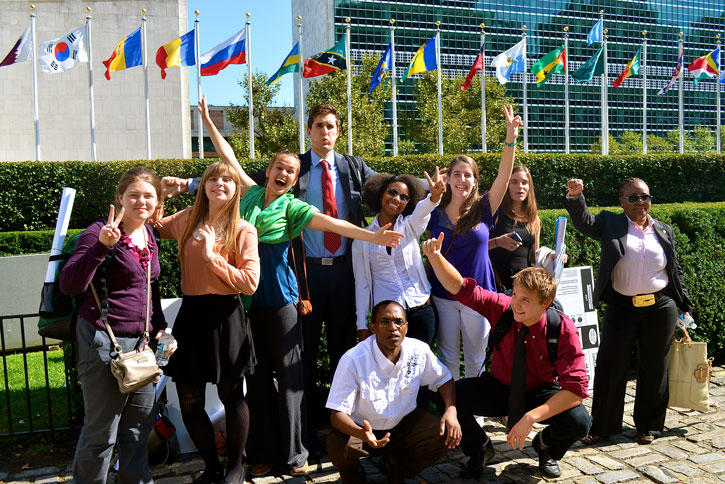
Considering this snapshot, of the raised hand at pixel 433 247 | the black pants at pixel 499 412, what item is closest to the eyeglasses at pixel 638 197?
the black pants at pixel 499 412

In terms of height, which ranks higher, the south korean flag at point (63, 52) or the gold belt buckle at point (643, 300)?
the south korean flag at point (63, 52)

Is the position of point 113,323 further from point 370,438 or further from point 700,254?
point 700,254

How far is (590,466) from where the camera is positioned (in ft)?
14.4

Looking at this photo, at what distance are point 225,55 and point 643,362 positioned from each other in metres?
14.5

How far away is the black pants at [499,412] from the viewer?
4074mm

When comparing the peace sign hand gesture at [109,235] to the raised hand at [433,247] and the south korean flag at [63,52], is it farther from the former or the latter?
the south korean flag at [63,52]

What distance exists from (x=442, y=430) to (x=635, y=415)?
2.07m

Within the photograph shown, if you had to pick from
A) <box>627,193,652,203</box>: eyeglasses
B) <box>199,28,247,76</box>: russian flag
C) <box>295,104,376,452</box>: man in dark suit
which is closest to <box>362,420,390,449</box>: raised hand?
<box>295,104,376,452</box>: man in dark suit

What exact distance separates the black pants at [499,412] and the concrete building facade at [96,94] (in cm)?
2044

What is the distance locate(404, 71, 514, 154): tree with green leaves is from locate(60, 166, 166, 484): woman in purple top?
3006 centimetres

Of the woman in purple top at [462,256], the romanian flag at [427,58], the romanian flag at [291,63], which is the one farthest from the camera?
the romanian flag at [427,58]

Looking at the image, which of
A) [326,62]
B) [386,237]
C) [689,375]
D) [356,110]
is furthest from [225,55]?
[689,375]

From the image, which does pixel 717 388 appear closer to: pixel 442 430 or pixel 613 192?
pixel 442 430

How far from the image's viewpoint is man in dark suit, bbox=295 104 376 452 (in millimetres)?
4523
